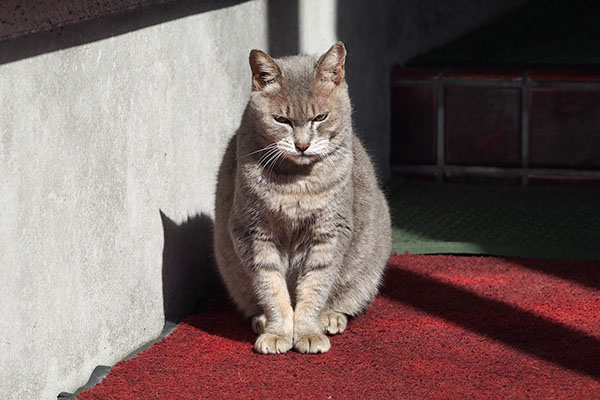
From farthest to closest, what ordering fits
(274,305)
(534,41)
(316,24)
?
(534,41) → (316,24) → (274,305)

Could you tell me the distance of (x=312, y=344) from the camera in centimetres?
275

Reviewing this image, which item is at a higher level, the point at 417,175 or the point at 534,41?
the point at 534,41

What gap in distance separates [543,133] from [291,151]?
232 cm

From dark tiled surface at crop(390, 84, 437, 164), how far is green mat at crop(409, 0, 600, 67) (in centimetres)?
24

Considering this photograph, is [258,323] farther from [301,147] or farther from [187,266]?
[301,147]

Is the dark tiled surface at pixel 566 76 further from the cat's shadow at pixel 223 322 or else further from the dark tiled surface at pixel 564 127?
the cat's shadow at pixel 223 322

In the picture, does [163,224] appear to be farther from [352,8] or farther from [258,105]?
[352,8]

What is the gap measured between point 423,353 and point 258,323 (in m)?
0.53

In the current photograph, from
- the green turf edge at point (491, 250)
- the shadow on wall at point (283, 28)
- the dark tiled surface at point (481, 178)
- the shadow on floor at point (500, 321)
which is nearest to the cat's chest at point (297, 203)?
the shadow on floor at point (500, 321)

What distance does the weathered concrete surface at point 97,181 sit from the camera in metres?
2.17

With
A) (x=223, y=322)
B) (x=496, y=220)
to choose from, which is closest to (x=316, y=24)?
(x=496, y=220)

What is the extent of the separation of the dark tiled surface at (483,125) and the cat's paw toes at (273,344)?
226 cm

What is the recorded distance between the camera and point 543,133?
465 cm

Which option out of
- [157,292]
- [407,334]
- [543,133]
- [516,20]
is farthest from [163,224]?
[516,20]
